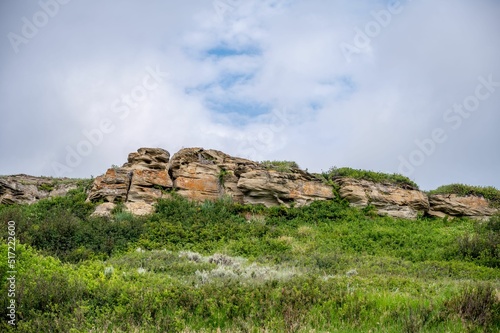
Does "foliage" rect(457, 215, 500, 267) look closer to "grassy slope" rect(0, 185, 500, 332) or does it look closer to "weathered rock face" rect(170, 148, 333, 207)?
"grassy slope" rect(0, 185, 500, 332)

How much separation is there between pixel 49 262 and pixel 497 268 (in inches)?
620

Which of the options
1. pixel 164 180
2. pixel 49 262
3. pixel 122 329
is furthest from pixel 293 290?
pixel 164 180

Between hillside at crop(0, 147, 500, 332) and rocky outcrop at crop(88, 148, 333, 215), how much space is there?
0.30ft

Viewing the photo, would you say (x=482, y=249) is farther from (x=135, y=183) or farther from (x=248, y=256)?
(x=135, y=183)

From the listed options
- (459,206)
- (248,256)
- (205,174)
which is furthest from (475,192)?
(248,256)

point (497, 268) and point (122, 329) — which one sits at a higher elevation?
point (497, 268)

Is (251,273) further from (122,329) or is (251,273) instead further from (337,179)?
(337,179)

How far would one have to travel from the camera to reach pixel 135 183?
2700 cm

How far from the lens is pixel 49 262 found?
1097 cm

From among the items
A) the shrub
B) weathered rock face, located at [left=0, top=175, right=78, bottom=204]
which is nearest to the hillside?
the shrub

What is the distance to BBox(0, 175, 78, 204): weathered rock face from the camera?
29688 mm

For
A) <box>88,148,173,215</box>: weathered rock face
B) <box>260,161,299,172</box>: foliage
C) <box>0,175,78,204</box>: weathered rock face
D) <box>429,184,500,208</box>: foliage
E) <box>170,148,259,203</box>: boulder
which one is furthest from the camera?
<box>429,184,500,208</box>: foliage

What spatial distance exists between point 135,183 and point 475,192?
23258 mm

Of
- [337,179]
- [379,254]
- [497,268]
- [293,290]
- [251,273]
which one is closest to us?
[293,290]
